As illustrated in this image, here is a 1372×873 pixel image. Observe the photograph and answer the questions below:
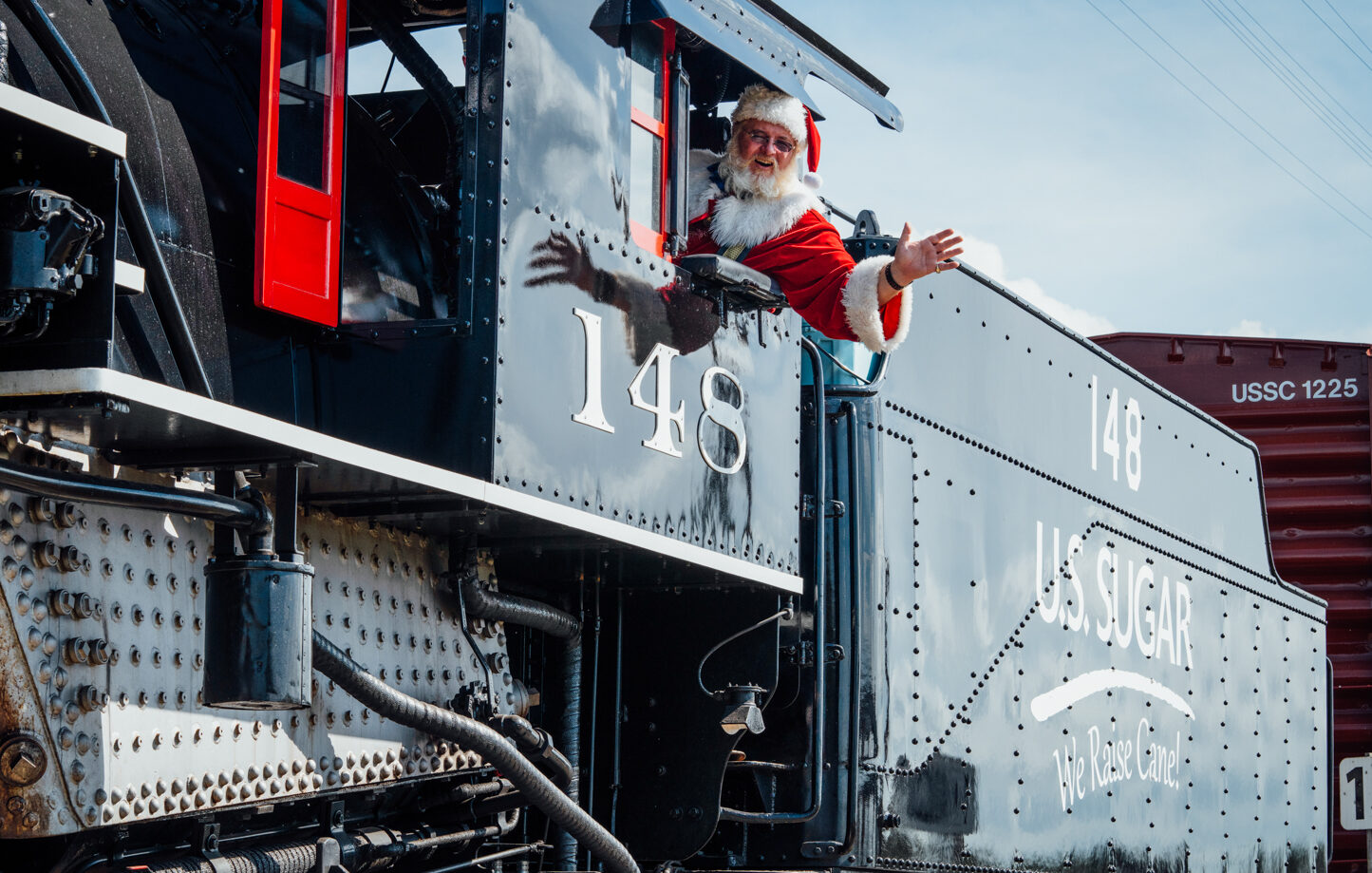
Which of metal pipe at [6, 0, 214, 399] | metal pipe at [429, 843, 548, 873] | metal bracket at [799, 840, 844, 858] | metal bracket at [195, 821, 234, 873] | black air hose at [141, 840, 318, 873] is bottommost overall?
metal bracket at [799, 840, 844, 858]

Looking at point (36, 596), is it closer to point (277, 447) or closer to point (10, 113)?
point (277, 447)

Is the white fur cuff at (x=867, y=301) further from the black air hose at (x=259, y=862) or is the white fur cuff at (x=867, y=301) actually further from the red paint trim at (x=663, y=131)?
the black air hose at (x=259, y=862)

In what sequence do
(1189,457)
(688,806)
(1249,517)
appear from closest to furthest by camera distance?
(688,806) → (1189,457) → (1249,517)

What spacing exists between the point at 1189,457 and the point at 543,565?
3933 mm

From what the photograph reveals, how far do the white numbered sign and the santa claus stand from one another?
6.50m

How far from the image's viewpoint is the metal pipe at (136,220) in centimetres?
259

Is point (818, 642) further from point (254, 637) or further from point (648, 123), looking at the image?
point (254, 637)

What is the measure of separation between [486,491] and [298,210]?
613mm

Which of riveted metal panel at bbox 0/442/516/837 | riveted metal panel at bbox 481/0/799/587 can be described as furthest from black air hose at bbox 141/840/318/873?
riveted metal panel at bbox 481/0/799/587

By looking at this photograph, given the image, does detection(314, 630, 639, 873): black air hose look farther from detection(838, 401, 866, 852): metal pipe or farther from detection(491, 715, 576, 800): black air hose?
detection(838, 401, 866, 852): metal pipe

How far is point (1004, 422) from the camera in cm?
558

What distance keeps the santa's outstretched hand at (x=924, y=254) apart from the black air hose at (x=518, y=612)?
1175 mm

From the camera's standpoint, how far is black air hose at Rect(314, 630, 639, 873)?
3098 mm

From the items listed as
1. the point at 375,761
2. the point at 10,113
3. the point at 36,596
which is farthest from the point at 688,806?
the point at 10,113
